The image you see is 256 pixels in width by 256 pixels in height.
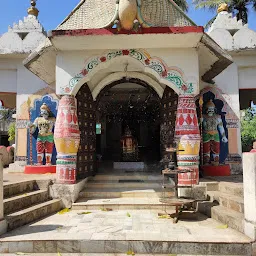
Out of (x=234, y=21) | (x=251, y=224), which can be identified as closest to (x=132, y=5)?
(x=251, y=224)

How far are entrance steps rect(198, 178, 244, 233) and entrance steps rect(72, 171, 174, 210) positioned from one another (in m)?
0.91

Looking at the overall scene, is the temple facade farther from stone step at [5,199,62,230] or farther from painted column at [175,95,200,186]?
stone step at [5,199,62,230]

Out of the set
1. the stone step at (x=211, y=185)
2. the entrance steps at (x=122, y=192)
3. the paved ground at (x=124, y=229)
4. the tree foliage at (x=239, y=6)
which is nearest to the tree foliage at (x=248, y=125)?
the tree foliage at (x=239, y=6)

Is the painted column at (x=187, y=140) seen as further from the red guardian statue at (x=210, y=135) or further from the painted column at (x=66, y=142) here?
the painted column at (x=66, y=142)

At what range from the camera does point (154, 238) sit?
390cm

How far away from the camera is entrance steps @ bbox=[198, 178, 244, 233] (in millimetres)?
4348

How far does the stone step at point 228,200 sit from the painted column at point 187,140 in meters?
0.49

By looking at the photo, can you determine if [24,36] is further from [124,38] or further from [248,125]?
[248,125]

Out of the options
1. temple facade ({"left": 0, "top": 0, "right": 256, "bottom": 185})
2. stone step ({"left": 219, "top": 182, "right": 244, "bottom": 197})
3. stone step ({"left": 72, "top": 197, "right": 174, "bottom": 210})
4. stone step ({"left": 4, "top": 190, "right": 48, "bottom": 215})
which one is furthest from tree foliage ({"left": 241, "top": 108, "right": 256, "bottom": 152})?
stone step ({"left": 4, "top": 190, "right": 48, "bottom": 215})

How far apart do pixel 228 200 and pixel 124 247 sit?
2201 mm

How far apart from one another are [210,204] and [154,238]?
1.91 metres

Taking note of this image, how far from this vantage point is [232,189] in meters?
5.36

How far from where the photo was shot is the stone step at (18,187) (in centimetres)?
524

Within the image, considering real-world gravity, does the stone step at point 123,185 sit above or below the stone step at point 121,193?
above
